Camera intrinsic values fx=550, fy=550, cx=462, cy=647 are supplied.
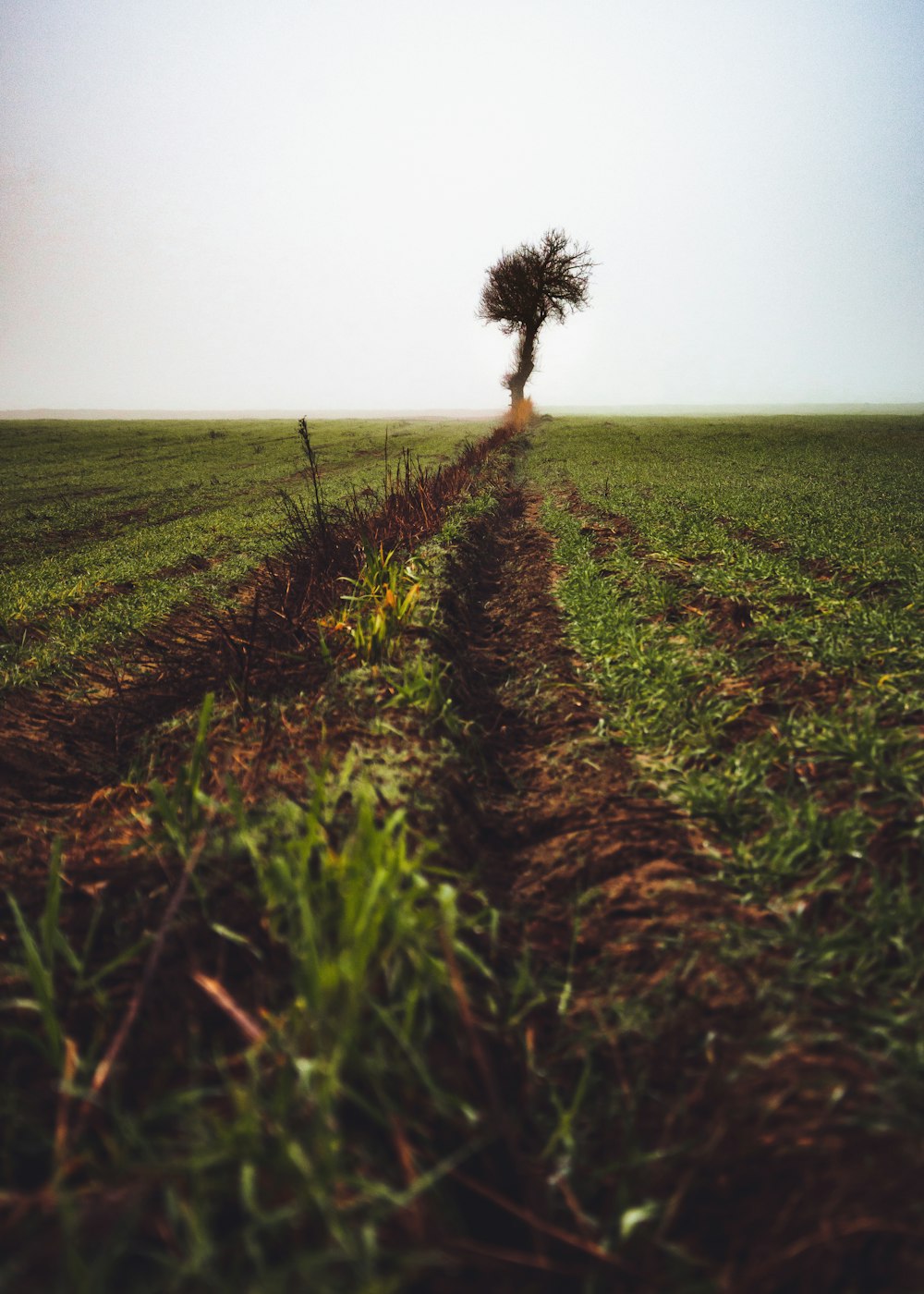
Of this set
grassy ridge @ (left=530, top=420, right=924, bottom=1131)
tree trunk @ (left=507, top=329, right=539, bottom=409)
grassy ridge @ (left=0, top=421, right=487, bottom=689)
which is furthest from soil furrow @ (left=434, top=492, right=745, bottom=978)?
tree trunk @ (left=507, top=329, right=539, bottom=409)

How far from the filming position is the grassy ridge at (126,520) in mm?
6883

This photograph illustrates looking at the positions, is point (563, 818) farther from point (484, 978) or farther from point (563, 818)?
point (484, 978)

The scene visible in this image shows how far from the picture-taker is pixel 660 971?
1984 millimetres

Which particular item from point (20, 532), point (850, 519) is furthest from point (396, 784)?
point (20, 532)

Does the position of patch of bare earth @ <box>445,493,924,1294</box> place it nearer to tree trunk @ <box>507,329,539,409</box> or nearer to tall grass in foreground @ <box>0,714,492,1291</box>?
tall grass in foreground @ <box>0,714,492,1291</box>

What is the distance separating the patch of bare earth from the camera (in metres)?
1.28

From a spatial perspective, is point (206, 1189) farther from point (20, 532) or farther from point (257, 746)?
point (20, 532)

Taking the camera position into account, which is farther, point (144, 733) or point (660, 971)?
point (144, 733)

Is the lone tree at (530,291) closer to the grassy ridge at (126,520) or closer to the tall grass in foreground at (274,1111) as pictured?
the grassy ridge at (126,520)

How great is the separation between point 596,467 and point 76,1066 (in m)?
20.2

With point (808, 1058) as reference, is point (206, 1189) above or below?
above

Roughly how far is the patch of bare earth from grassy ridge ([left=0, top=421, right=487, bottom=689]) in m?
5.08

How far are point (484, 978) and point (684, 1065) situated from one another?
26.3 inches

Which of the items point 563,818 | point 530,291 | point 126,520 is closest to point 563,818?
point 563,818
